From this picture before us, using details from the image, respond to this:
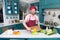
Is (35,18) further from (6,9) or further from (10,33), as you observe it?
(6,9)

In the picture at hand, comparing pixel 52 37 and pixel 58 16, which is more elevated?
pixel 58 16

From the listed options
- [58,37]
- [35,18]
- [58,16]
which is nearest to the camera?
[58,37]

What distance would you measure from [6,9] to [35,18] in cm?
172

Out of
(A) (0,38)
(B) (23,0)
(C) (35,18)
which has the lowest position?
(A) (0,38)

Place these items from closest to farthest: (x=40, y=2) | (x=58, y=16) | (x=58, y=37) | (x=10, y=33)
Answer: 1. (x=58, y=37)
2. (x=10, y=33)
3. (x=58, y=16)
4. (x=40, y=2)

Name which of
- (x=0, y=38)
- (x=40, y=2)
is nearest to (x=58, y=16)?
(x=40, y=2)

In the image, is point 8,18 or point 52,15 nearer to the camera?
point 52,15

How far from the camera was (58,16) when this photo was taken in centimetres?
326

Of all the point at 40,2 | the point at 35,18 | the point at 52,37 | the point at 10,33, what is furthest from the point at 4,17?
the point at 52,37

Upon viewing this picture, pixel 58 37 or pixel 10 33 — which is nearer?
pixel 58 37

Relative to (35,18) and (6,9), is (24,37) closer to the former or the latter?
(35,18)

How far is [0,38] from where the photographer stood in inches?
71.5

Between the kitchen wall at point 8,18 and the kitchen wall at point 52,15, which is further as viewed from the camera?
the kitchen wall at point 8,18

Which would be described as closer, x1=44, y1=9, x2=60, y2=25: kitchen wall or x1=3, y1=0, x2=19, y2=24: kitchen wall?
x1=44, y1=9, x2=60, y2=25: kitchen wall
